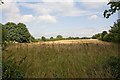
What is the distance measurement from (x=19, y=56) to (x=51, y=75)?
2.94 metres

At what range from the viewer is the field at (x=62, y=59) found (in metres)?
9.99

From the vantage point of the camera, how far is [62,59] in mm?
12133

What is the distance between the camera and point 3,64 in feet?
24.7

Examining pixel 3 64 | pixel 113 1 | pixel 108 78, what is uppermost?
pixel 113 1

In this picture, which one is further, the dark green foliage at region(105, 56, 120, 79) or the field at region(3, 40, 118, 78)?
the field at region(3, 40, 118, 78)

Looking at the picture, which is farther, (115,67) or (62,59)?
(62,59)

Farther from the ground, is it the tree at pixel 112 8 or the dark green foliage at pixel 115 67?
the tree at pixel 112 8

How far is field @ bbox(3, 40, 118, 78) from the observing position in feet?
32.8

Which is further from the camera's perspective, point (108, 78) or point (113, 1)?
point (108, 78)

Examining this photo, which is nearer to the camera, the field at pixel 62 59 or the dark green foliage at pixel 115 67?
the dark green foliage at pixel 115 67

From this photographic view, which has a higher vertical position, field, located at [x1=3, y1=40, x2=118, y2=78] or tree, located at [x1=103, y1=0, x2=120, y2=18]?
tree, located at [x1=103, y1=0, x2=120, y2=18]

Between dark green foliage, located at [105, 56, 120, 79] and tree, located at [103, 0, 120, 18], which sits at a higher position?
tree, located at [103, 0, 120, 18]

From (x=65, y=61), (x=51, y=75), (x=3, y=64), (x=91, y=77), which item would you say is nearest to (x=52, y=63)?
(x=65, y=61)

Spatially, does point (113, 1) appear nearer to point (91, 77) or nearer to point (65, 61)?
point (91, 77)
